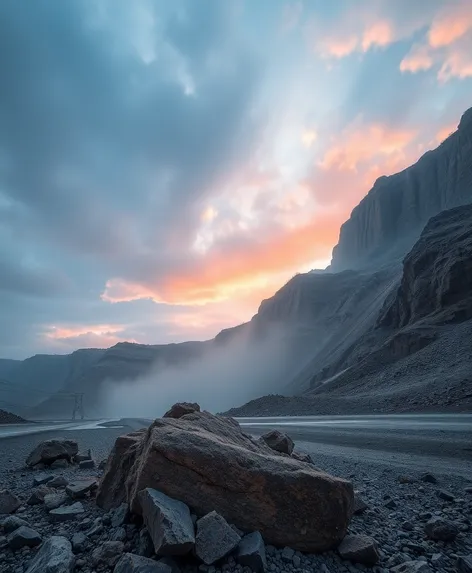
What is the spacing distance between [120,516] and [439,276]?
53278 mm

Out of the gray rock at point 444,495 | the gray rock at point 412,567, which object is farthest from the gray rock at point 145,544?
the gray rock at point 444,495

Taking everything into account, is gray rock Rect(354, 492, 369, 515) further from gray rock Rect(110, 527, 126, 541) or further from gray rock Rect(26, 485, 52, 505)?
gray rock Rect(26, 485, 52, 505)

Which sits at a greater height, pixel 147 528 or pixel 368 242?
pixel 368 242

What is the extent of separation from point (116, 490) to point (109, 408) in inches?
6324

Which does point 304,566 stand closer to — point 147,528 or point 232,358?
point 147,528

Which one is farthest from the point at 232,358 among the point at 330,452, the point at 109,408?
the point at 330,452

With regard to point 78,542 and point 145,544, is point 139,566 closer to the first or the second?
point 145,544

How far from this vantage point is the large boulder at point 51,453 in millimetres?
8906

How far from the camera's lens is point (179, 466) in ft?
13.1

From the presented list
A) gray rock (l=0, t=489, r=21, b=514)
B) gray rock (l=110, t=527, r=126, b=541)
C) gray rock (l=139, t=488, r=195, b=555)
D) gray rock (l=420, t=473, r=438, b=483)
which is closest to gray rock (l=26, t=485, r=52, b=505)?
gray rock (l=0, t=489, r=21, b=514)

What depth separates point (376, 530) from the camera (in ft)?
14.1

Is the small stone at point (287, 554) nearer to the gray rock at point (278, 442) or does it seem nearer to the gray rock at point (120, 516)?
the gray rock at point (120, 516)

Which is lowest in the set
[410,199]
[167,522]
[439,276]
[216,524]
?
[216,524]

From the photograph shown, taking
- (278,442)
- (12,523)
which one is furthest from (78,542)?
(278,442)
